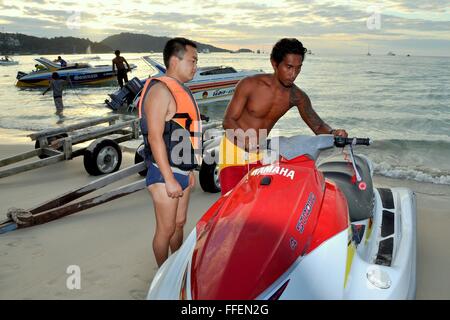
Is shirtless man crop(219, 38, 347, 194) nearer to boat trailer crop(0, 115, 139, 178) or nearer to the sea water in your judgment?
boat trailer crop(0, 115, 139, 178)

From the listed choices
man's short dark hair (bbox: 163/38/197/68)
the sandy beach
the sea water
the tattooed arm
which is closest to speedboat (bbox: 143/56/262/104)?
the sea water

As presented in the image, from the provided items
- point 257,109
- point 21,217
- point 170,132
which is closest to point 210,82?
point 21,217

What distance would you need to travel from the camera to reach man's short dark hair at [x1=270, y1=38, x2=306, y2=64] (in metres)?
3.25

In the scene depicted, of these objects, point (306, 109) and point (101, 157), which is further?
point (101, 157)

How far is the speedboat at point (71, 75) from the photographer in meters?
27.1

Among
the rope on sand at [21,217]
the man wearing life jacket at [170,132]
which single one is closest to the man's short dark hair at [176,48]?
the man wearing life jacket at [170,132]

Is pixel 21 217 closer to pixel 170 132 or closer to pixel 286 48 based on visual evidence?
pixel 170 132

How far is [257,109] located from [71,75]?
26657 mm

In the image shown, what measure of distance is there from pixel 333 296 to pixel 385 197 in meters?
2.19

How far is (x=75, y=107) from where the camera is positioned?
67.7 ft

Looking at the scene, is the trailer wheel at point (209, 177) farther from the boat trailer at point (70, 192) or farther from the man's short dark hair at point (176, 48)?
the man's short dark hair at point (176, 48)

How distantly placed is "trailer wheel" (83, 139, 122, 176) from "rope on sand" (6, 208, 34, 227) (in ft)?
6.59

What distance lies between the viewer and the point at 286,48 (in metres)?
3.26

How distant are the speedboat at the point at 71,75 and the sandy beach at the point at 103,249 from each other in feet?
76.4
